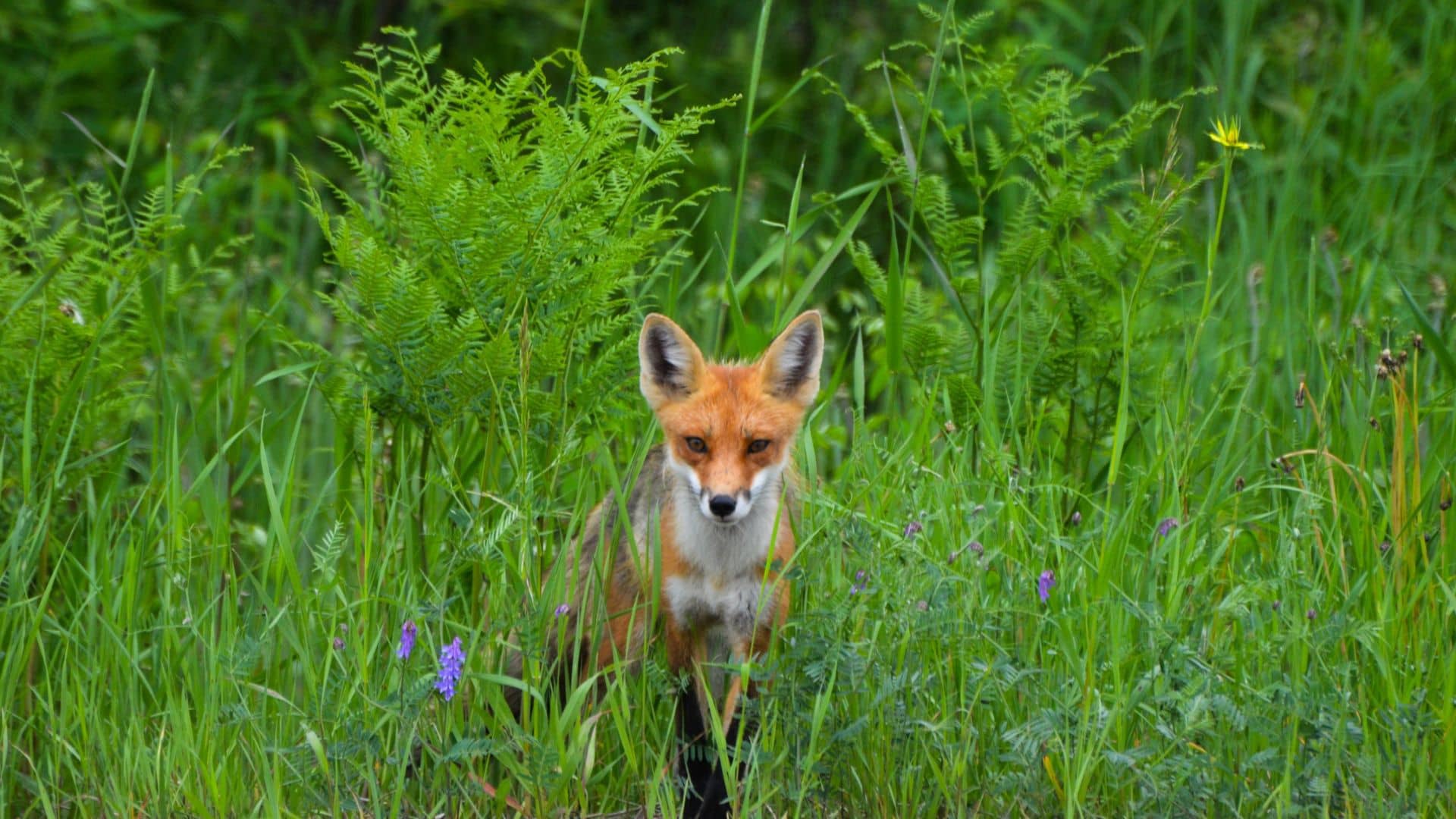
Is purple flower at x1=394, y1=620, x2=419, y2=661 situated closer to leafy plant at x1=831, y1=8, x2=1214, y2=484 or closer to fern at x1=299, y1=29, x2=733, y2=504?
fern at x1=299, y1=29, x2=733, y2=504

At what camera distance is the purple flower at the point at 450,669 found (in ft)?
11.8

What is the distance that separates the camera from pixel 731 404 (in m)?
4.59

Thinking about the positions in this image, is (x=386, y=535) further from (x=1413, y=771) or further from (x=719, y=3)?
(x=719, y=3)

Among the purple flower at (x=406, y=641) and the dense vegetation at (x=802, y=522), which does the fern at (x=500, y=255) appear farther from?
the purple flower at (x=406, y=641)

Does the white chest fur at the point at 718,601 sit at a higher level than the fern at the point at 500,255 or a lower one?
lower

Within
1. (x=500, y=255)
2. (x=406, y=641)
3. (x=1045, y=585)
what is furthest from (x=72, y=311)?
(x=1045, y=585)

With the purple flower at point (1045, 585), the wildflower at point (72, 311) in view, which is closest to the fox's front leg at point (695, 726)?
the purple flower at point (1045, 585)

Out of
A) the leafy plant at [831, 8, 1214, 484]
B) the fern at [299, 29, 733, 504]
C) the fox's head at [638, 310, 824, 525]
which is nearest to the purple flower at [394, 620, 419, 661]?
the fern at [299, 29, 733, 504]

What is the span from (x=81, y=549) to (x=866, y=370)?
3505 millimetres

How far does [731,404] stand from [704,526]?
0.37 m

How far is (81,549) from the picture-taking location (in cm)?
521

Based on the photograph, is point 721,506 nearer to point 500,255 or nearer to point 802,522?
point 802,522

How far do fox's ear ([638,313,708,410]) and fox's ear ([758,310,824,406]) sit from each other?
217 millimetres

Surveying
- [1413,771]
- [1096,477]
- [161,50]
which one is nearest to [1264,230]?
[1096,477]
